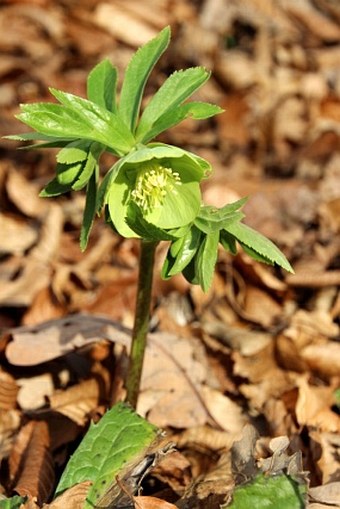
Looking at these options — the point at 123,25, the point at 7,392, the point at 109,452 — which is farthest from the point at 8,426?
the point at 123,25

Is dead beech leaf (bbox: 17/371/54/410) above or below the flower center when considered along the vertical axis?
below

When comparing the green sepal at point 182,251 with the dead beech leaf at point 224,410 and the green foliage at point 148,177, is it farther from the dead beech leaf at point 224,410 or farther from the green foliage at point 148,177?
the dead beech leaf at point 224,410

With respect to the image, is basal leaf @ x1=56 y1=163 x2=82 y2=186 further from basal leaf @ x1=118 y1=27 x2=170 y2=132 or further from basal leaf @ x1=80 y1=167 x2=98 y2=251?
basal leaf @ x1=118 y1=27 x2=170 y2=132

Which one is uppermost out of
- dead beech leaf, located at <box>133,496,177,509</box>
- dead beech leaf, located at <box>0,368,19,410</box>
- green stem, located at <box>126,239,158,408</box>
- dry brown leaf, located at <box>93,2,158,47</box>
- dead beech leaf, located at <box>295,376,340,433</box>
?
dry brown leaf, located at <box>93,2,158,47</box>

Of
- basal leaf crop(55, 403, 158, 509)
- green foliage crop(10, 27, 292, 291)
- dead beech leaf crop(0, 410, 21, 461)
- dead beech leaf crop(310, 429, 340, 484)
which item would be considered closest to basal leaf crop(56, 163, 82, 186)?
green foliage crop(10, 27, 292, 291)

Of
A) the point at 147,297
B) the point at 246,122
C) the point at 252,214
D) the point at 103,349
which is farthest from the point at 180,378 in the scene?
the point at 246,122

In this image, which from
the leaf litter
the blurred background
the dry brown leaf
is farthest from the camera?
the dry brown leaf

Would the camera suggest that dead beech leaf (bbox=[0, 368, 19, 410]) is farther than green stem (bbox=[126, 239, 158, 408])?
Yes
